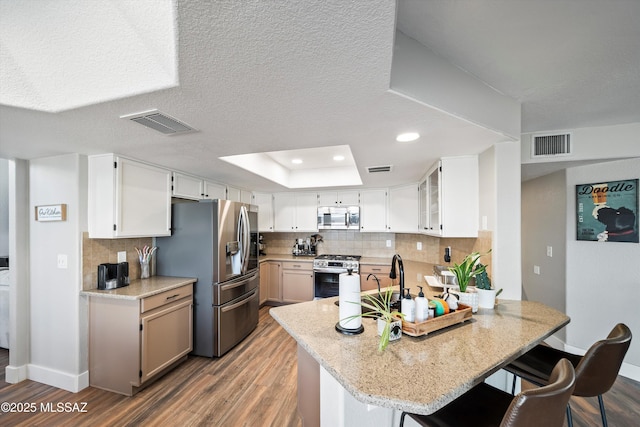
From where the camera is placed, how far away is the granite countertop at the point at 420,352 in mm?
854

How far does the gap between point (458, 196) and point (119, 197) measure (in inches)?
126

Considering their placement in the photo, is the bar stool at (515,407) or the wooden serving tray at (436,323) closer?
the bar stool at (515,407)

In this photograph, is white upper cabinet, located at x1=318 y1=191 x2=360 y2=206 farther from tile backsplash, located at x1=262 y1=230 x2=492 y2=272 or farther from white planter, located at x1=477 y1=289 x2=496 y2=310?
white planter, located at x1=477 y1=289 x2=496 y2=310

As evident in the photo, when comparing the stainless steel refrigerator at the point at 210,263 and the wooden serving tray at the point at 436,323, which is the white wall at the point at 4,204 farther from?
the wooden serving tray at the point at 436,323

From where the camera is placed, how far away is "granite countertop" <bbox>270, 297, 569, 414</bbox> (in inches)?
33.6

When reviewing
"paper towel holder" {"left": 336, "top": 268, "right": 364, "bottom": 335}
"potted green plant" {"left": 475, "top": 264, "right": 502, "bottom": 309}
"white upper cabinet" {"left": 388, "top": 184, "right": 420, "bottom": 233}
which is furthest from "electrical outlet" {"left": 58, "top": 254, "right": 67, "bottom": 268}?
"white upper cabinet" {"left": 388, "top": 184, "right": 420, "bottom": 233}

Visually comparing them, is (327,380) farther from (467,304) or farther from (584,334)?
(584,334)

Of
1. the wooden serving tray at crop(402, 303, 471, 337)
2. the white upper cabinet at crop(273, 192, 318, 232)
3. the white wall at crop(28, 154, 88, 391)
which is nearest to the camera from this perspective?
the wooden serving tray at crop(402, 303, 471, 337)

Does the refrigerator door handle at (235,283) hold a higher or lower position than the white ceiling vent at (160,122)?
lower

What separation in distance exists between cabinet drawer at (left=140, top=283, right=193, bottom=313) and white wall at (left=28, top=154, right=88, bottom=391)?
2.16 feet

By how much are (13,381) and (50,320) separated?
656 mm

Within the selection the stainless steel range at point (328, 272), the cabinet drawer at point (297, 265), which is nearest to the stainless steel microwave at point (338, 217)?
the stainless steel range at point (328, 272)

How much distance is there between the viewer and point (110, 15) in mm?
1106

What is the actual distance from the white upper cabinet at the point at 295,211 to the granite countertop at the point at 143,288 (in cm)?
212
